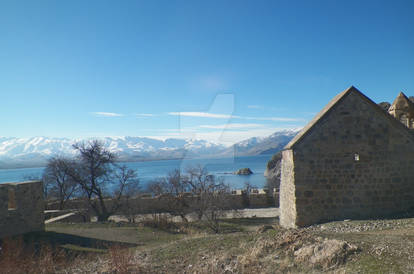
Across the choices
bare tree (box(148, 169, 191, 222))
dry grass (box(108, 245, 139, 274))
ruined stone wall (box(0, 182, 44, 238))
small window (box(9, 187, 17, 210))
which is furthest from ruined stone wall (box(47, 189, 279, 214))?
dry grass (box(108, 245, 139, 274))

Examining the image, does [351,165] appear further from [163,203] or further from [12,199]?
[163,203]

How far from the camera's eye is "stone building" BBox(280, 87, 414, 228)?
33.0ft

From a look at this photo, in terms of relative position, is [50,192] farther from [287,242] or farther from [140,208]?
[287,242]

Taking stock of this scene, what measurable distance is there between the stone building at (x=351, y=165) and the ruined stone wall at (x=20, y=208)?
37.9 ft

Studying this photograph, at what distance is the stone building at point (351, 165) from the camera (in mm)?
10047

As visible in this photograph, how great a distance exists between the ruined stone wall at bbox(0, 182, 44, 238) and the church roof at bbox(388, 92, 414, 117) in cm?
1858

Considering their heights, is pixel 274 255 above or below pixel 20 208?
below

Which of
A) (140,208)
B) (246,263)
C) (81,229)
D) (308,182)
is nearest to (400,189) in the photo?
(308,182)

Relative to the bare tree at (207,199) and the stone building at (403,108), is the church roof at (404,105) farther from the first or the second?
the bare tree at (207,199)

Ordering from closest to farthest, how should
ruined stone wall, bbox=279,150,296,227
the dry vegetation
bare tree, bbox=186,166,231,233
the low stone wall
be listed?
the dry vegetation, ruined stone wall, bbox=279,150,296,227, bare tree, bbox=186,166,231,233, the low stone wall

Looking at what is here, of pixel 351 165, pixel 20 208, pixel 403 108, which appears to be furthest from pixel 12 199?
pixel 403 108

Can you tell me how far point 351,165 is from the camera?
1016cm

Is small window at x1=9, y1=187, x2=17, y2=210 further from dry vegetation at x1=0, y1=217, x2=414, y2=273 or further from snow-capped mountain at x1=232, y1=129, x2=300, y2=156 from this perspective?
snow-capped mountain at x1=232, y1=129, x2=300, y2=156

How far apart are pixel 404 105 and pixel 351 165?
7037 millimetres
